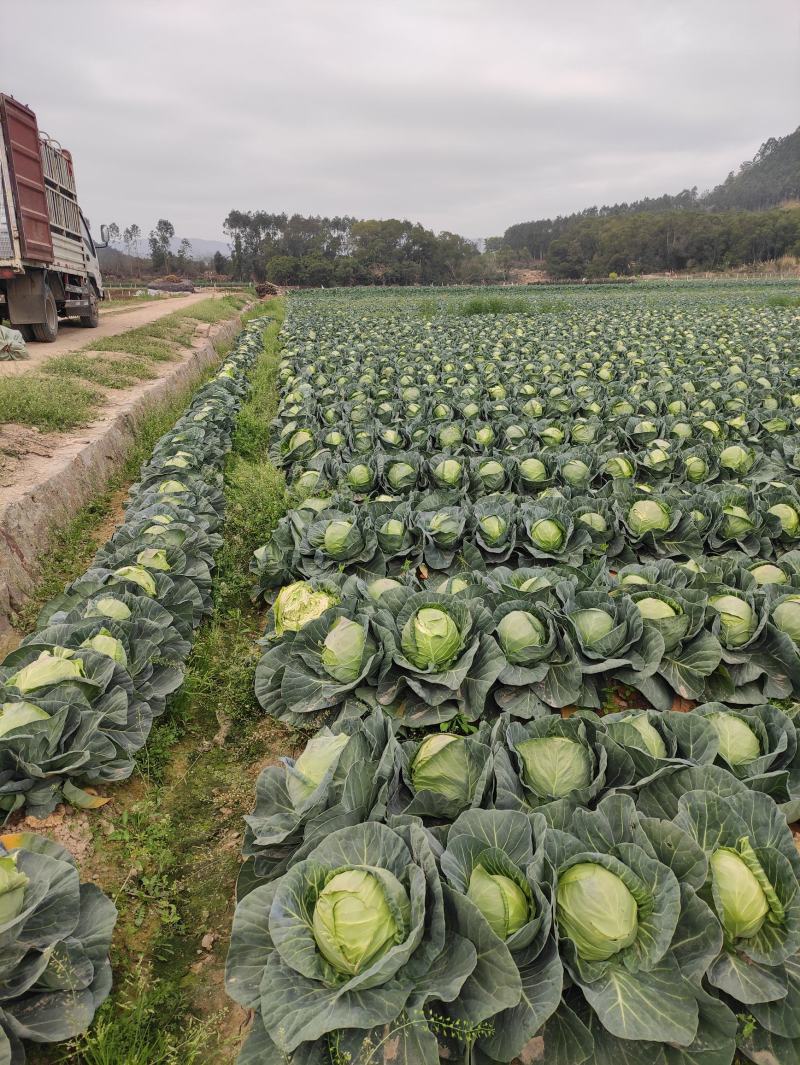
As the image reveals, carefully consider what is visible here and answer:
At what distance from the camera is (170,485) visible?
6086mm

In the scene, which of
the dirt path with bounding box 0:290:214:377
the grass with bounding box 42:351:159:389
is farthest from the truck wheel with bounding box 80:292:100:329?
the grass with bounding box 42:351:159:389

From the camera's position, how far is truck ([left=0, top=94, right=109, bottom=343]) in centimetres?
1216

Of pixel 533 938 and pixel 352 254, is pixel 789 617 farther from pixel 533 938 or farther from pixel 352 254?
pixel 352 254

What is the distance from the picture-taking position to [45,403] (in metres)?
8.20

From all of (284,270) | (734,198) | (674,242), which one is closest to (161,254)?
(284,270)

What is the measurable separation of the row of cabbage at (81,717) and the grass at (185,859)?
194 mm

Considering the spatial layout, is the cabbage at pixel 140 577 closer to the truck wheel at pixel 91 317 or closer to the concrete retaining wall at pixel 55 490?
the concrete retaining wall at pixel 55 490

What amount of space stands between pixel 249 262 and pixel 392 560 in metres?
97.2

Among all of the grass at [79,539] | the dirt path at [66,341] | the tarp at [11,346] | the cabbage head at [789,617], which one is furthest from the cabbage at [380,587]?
the tarp at [11,346]

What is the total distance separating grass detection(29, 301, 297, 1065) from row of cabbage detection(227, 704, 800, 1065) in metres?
0.46

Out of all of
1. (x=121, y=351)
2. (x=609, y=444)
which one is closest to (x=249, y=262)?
(x=121, y=351)

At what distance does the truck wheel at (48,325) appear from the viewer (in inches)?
585

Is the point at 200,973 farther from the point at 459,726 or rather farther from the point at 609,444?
the point at 609,444

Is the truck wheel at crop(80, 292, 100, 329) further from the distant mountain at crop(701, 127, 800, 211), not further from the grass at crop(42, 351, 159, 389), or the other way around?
the distant mountain at crop(701, 127, 800, 211)
